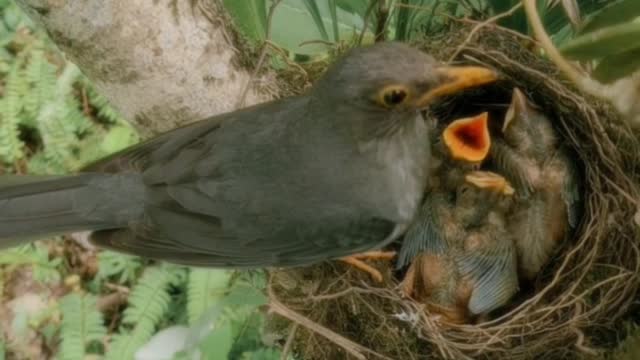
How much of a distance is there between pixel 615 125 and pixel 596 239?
262mm

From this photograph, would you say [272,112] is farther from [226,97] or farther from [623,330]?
[623,330]

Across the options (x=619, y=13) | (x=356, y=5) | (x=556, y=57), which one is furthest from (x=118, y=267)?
(x=619, y=13)

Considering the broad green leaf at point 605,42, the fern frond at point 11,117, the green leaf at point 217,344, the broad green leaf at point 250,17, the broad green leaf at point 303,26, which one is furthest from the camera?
the fern frond at point 11,117

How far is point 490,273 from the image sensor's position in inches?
87.2

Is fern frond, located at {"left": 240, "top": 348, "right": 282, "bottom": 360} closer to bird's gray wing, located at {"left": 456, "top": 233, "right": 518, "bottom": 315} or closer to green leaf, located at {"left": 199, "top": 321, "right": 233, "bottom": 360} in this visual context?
green leaf, located at {"left": 199, "top": 321, "right": 233, "bottom": 360}

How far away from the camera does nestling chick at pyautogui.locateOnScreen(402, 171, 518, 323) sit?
2.21m

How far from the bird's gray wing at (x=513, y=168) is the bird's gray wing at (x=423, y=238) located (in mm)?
203

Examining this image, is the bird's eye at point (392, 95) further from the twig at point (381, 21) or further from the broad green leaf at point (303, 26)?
the broad green leaf at point (303, 26)

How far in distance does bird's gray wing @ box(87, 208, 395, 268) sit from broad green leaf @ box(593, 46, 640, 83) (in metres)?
0.58

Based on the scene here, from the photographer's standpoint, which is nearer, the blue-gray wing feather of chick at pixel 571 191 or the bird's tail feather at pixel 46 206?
the bird's tail feather at pixel 46 206

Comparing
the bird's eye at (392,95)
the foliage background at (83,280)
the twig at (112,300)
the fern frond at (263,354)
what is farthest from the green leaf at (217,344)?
the bird's eye at (392,95)

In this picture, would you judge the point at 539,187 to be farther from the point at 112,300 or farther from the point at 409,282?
the point at 112,300

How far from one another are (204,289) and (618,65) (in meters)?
1.90

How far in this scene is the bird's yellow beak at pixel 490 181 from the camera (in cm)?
217
